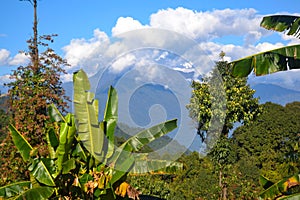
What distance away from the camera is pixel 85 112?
5402mm

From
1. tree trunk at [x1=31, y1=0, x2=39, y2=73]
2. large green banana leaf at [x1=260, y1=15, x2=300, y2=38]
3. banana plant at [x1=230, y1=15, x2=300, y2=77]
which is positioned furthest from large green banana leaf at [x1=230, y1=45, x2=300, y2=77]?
tree trunk at [x1=31, y1=0, x2=39, y2=73]

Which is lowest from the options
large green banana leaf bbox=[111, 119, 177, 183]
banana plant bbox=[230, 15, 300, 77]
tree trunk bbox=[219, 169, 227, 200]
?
tree trunk bbox=[219, 169, 227, 200]

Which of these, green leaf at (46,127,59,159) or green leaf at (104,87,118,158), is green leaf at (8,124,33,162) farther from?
green leaf at (104,87,118,158)

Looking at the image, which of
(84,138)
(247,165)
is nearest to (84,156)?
(84,138)

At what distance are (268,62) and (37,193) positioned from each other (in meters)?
3.20

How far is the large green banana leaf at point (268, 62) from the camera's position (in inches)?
197

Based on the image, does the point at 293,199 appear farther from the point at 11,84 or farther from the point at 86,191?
the point at 11,84

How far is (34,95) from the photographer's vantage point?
7445 mm

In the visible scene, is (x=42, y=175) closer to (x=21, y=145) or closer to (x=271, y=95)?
(x=21, y=145)

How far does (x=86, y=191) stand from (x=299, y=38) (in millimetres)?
3447

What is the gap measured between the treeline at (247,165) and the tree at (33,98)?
265 cm

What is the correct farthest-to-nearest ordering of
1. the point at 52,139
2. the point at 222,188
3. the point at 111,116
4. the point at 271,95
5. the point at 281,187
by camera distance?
the point at 271,95 < the point at 222,188 < the point at 111,116 < the point at 52,139 < the point at 281,187

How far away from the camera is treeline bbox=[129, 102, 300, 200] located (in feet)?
39.4

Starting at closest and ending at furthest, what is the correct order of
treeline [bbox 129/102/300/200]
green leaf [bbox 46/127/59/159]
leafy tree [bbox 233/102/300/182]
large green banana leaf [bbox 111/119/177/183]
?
green leaf [bbox 46/127/59/159] < large green banana leaf [bbox 111/119/177/183] < treeline [bbox 129/102/300/200] < leafy tree [bbox 233/102/300/182]
